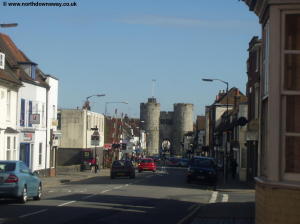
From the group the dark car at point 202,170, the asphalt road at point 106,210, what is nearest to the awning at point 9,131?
the dark car at point 202,170

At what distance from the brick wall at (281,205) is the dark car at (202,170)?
113 feet

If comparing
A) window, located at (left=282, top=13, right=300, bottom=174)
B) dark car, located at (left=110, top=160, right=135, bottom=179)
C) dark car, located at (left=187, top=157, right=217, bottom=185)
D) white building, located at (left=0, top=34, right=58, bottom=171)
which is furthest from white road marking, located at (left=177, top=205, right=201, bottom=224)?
dark car, located at (left=110, top=160, right=135, bottom=179)

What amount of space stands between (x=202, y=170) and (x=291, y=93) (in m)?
35.5

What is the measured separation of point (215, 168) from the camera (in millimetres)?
45188

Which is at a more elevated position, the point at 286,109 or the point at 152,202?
the point at 286,109

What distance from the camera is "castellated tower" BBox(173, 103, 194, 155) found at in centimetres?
18688

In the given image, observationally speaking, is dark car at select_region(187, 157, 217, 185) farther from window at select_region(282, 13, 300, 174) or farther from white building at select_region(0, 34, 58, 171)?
window at select_region(282, 13, 300, 174)

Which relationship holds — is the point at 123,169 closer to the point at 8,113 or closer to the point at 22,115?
the point at 22,115

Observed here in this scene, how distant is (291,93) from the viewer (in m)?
9.56

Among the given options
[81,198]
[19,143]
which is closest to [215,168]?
[19,143]

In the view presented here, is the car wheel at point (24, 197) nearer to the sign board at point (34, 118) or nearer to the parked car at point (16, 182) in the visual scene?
the parked car at point (16, 182)

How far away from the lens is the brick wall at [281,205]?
931 centimetres

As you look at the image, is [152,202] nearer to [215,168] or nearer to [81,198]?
[81,198]

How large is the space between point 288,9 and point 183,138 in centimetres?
17694
